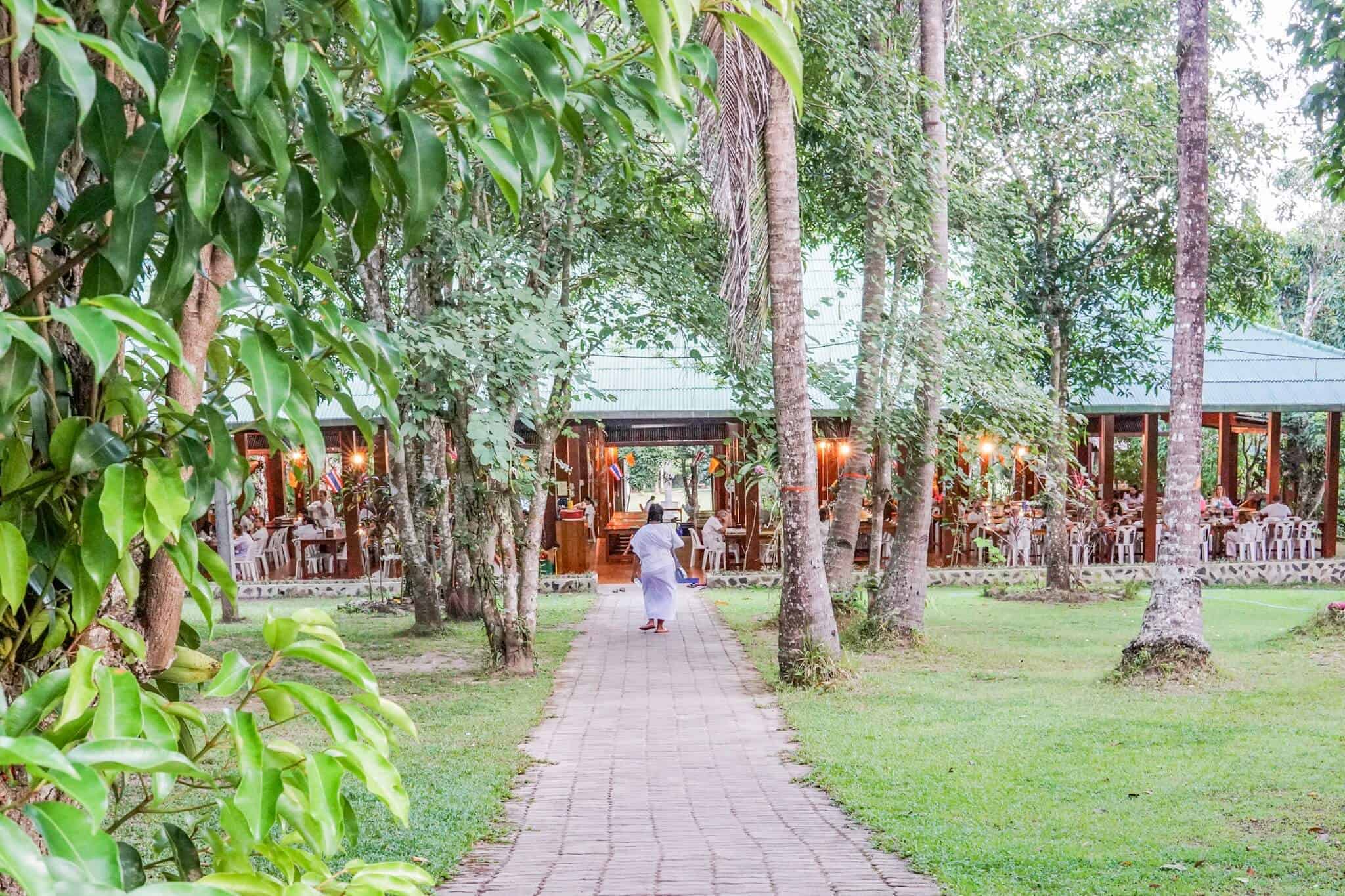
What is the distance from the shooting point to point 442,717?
802 cm

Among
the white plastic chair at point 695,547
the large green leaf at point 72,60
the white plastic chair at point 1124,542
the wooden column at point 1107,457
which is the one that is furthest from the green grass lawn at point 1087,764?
the wooden column at point 1107,457

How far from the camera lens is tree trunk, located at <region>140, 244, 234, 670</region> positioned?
160 cm

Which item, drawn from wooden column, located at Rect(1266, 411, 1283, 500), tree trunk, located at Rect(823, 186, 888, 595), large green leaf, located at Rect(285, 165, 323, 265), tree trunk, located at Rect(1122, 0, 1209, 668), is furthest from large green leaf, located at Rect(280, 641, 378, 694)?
wooden column, located at Rect(1266, 411, 1283, 500)

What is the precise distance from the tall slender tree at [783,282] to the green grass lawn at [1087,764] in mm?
566

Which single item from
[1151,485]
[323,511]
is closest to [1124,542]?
[1151,485]

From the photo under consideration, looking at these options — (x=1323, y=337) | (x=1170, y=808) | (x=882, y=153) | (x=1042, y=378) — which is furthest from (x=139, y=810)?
(x=1323, y=337)

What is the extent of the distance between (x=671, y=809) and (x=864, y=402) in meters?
5.52

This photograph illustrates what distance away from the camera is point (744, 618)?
13.6 m

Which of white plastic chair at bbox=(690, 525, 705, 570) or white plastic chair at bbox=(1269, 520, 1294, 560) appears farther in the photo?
white plastic chair at bbox=(1269, 520, 1294, 560)

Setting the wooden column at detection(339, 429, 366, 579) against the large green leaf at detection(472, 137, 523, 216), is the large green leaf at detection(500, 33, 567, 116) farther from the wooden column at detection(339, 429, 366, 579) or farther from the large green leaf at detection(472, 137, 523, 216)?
the wooden column at detection(339, 429, 366, 579)

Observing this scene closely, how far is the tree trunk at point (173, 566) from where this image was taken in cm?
160

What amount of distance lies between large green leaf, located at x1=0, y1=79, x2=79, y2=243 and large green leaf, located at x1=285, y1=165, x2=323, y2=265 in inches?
8.2

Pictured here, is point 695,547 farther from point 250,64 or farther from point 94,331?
point 94,331

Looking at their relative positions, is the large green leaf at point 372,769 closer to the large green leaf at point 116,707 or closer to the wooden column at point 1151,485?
the large green leaf at point 116,707
